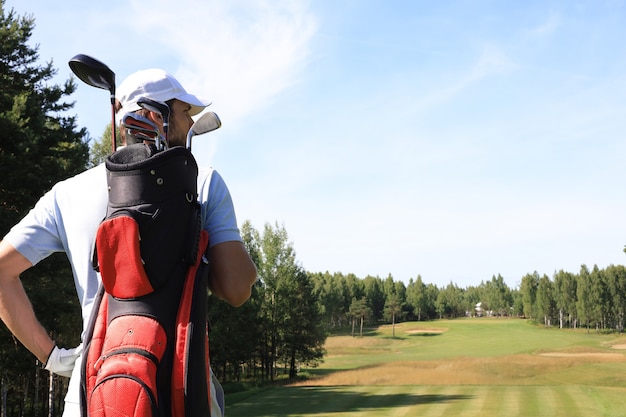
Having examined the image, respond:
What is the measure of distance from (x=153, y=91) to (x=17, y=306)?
0.85 meters

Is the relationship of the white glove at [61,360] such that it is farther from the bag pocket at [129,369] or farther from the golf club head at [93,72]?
the golf club head at [93,72]

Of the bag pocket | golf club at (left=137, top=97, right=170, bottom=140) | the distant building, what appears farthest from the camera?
the distant building

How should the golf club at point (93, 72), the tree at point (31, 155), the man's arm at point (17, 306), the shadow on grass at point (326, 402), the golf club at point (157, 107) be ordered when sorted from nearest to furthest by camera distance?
the golf club at point (157, 107) < the man's arm at point (17, 306) < the golf club at point (93, 72) < the tree at point (31, 155) < the shadow on grass at point (326, 402)

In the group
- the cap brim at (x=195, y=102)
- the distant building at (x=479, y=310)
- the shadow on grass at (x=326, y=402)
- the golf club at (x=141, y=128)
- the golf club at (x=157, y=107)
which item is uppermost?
the cap brim at (x=195, y=102)

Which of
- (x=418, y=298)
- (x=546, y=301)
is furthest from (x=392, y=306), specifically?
(x=546, y=301)

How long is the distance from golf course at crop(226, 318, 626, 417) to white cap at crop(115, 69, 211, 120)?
65.5 feet

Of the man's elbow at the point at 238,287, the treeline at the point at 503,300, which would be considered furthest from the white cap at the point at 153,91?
the treeline at the point at 503,300

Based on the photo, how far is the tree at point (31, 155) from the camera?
592 inches

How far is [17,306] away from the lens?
2.03 m

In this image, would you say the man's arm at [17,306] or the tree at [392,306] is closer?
the man's arm at [17,306]

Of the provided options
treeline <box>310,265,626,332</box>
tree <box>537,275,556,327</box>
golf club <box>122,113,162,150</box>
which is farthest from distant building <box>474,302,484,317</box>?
golf club <box>122,113,162,150</box>

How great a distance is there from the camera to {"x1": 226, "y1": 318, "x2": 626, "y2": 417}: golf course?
71.7ft

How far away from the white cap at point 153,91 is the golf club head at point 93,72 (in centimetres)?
23

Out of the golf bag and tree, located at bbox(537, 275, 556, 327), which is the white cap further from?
tree, located at bbox(537, 275, 556, 327)
